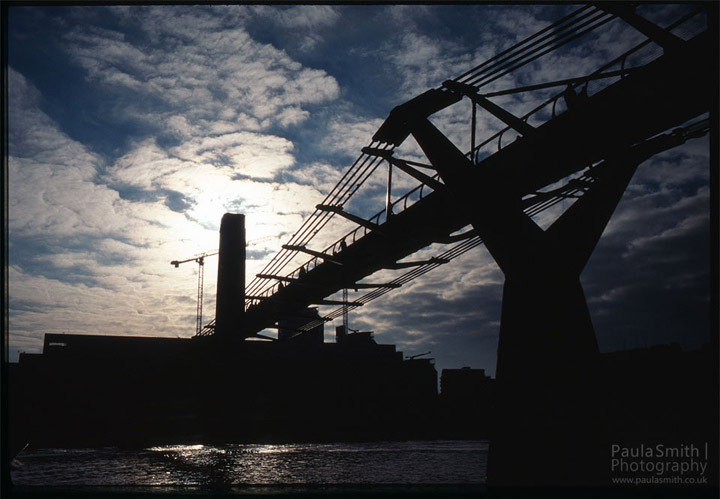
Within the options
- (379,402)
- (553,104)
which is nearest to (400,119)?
(553,104)

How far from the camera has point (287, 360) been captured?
140ft

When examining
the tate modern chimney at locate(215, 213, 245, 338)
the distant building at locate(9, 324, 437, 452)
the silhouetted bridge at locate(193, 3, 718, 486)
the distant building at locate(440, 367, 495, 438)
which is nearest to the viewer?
the silhouetted bridge at locate(193, 3, 718, 486)

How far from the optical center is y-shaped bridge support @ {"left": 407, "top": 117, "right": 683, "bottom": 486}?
810 centimetres

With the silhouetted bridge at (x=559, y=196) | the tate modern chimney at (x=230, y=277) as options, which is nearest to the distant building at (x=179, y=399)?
the tate modern chimney at (x=230, y=277)

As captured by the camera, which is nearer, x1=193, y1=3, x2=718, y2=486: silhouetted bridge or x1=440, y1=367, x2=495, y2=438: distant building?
x1=193, y1=3, x2=718, y2=486: silhouetted bridge

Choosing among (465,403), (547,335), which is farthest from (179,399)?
(547,335)

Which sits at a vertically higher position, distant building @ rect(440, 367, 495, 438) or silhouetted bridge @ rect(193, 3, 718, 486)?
silhouetted bridge @ rect(193, 3, 718, 486)

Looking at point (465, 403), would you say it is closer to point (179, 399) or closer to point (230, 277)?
point (230, 277)

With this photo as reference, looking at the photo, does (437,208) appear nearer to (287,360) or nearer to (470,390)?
(287,360)

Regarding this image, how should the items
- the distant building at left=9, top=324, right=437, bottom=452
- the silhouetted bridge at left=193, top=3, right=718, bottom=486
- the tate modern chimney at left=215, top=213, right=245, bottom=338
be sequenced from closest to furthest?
the silhouetted bridge at left=193, top=3, right=718, bottom=486 < the distant building at left=9, top=324, right=437, bottom=452 < the tate modern chimney at left=215, top=213, right=245, bottom=338

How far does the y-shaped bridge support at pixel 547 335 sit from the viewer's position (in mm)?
8102

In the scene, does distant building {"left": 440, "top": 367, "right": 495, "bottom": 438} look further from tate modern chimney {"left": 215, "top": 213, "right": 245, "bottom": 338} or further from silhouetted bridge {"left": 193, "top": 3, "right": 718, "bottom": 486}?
silhouetted bridge {"left": 193, "top": 3, "right": 718, "bottom": 486}

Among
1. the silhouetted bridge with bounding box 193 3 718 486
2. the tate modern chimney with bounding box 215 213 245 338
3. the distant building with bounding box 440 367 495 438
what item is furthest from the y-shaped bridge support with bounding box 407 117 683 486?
the tate modern chimney with bounding box 215 213 245 338

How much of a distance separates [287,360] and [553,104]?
36.9 meters
